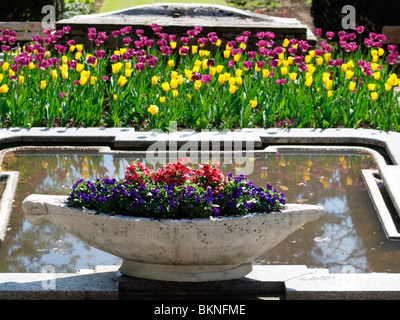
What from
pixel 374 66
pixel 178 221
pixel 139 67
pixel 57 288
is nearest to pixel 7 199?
pixel 57 288

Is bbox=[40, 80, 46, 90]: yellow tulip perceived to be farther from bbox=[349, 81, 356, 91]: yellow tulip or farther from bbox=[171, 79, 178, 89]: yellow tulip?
bbox=[349, 81, 356, 91]: yellow tulip

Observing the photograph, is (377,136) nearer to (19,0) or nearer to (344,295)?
(344,295)

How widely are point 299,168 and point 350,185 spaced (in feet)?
Answer: 2.16

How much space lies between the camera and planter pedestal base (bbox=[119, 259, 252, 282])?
498 centimetres

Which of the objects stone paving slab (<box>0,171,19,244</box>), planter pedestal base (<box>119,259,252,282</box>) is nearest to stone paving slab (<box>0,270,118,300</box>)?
planter pedestal base (<box>119,259,252,282</box>)

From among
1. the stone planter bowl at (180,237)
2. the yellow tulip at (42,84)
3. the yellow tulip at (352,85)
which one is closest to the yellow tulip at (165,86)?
the yellow tulip at (42,84)

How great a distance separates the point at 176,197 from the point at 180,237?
0.90 feet

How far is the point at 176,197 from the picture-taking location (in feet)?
16.0

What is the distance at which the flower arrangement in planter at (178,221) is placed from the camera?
15.6 feet

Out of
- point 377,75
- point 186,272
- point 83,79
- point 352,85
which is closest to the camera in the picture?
point 186,272

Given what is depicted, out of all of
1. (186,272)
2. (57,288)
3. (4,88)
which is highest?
(4,88)

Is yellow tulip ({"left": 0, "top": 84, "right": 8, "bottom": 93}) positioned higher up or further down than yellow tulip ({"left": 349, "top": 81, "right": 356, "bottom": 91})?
A: further down

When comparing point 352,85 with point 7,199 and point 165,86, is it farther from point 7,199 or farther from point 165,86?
point 7,199

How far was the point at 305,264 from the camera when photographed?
579cm
